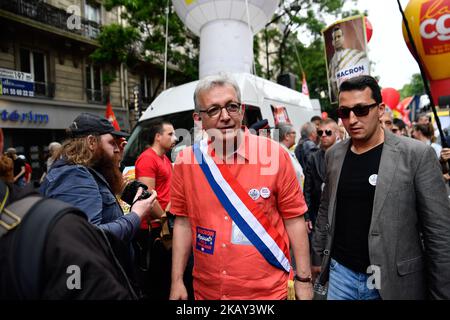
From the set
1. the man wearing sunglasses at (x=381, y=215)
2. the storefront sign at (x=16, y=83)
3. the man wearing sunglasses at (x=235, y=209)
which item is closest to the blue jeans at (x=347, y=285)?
the man wearing sunglasses at (x=381, y=215)

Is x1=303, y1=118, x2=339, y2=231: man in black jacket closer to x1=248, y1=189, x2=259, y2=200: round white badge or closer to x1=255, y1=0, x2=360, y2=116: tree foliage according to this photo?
x1=248, y1=189, x2=259, y2=200: round white badge

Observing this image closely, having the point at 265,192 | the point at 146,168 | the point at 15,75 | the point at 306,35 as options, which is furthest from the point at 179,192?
the point at 306,35

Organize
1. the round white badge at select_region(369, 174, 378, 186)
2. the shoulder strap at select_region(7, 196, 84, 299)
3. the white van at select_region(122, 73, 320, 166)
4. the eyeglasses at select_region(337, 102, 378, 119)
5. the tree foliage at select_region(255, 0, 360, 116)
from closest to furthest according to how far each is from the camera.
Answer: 1. the shoulder strap at select_region(7, 196, 84, 299)
2. the round white badge at select_region(369, 174, 378, 186)
3. the eyeglasses at select_region(337, 102, 378, 119)
4. the white van at select_region(122, 73, 320, 166)
5. the tree foliage at select_region(255, 0, 360, 116)

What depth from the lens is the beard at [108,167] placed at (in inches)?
86.4

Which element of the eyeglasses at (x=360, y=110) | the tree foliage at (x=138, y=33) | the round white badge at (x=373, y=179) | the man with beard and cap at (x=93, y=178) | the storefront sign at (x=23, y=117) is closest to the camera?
the man with beard and cap at (x=93, y=178)

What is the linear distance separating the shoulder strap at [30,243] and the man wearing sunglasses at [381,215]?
5.82 ft

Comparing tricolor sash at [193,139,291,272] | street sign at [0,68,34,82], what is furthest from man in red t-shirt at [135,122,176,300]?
street sign at [0,68,34,82]

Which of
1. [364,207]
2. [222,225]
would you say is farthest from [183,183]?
[364,207]

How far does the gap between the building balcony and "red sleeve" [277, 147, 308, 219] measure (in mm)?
13356

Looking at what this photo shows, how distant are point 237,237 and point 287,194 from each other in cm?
38

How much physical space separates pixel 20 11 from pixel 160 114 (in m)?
12.0

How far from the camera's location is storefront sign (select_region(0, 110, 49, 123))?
13336 mm

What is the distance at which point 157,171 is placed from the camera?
3682mm

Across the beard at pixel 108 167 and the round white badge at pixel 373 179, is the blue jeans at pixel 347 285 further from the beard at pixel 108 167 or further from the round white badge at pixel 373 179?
the beard at pixel 108 167
